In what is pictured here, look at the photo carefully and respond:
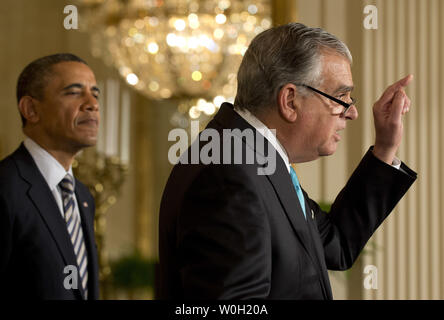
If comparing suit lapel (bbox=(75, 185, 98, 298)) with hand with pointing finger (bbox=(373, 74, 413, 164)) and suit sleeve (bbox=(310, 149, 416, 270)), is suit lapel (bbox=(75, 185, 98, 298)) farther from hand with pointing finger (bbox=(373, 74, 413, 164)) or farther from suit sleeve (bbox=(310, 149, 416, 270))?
hand with pointing finger (bbox=(373, 74, 413, 164))

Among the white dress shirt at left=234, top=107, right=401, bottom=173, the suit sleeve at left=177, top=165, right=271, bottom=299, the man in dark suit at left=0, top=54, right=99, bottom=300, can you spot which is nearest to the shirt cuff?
the white dress shirt at left=234, top=107, right=401, bottom=173

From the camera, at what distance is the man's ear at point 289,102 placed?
166cm

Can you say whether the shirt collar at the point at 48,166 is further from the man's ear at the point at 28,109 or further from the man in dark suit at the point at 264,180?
the man in dark suit at the point at 264,180

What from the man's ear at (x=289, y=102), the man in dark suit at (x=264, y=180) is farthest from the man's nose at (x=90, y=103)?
the man's ear at (x=289, y=102)

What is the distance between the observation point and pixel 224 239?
1.38 m

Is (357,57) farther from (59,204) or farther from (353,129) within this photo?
(59,204)

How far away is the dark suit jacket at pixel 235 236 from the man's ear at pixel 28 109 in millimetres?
1190

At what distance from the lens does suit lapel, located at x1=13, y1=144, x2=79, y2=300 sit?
7.88 ft

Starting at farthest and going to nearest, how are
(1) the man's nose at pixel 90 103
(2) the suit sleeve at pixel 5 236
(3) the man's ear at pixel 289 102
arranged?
(1) the man's nose at pixel 90 103
(2) the suit sleeve at pixel 5 236
(3) the man's ear at pixel 289 102

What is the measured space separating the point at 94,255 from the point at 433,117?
6.02ft

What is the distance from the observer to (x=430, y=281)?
3436 millimetres

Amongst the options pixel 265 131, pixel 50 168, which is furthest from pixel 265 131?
pixel 50 168

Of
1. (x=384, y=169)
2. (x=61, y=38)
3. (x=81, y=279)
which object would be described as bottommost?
(x=81, y=279)
